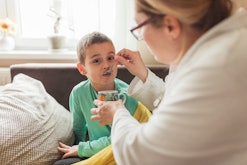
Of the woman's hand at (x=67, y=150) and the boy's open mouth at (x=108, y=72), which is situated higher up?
the boy's open mouth at (x=108, y=72)

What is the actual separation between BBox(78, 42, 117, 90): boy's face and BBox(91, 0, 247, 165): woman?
62 centimetres

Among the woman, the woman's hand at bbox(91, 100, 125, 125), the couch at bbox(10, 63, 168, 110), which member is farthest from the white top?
the couch at bbox(10, 63, 168, 110)

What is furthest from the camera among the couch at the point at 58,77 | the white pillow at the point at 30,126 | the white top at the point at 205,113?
the couch at the point at 58,77

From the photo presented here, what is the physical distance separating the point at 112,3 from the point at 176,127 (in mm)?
1653

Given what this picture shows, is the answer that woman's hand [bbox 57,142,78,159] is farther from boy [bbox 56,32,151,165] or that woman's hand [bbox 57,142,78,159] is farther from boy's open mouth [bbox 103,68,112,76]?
boy's open mouth [bbox 103,68,112,76]

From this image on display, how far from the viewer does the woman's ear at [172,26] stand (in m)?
0.84

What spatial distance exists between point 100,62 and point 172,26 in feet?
2.42

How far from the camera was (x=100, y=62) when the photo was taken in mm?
1544

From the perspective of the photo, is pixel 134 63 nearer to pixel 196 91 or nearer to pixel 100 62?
pixel 100 62

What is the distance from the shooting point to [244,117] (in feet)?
2.52

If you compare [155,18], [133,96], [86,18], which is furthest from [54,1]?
[155,18]

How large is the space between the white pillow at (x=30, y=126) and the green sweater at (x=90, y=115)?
0.41 feet

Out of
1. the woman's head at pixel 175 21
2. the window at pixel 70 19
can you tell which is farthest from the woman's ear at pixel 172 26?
the window at pixel 70 19

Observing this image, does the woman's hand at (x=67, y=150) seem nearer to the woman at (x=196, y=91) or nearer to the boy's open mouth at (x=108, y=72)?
the boy's open mouth at (x=108, y=72)
